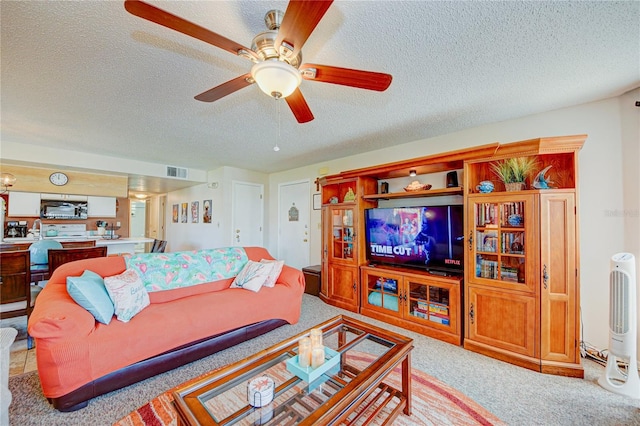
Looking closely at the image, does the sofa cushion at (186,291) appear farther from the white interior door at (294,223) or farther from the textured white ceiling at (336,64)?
the white interior door at (294,223)

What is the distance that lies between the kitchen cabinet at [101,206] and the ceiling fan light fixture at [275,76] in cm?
578

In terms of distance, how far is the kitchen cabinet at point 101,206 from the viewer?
525 centimetres

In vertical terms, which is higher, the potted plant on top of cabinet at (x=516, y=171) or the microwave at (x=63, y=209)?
the potted plant on top of cabinet at (x=516, y=171)

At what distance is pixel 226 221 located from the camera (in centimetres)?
522

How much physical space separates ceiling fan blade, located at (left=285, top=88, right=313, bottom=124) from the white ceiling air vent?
4296 mm

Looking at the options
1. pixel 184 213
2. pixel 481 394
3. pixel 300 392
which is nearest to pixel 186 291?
pixel 300 392

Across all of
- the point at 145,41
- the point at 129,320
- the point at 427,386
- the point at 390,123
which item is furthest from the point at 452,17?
the point at 129,320

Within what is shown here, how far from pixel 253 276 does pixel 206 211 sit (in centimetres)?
340

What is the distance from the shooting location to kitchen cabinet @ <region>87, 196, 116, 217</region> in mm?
5246

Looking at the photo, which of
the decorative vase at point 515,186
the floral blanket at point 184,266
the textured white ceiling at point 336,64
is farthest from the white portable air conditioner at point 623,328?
the floral blanket at point 184,266

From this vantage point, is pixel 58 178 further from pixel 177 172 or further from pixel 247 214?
pixel 247 214

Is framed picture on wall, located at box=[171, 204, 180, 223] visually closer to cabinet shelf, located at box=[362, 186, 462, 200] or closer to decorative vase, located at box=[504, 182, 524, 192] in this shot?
cabinet shelf, located at box=[362, 186, 462, 200]

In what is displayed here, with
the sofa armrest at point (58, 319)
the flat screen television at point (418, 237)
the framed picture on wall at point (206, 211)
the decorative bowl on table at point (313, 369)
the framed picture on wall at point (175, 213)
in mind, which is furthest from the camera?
the framed picture on wall at point (175, 213)

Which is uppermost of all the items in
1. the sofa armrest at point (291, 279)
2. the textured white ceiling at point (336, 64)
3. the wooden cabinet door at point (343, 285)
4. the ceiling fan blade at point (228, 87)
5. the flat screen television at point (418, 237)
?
the textured white ceiling at point (336, 64)
